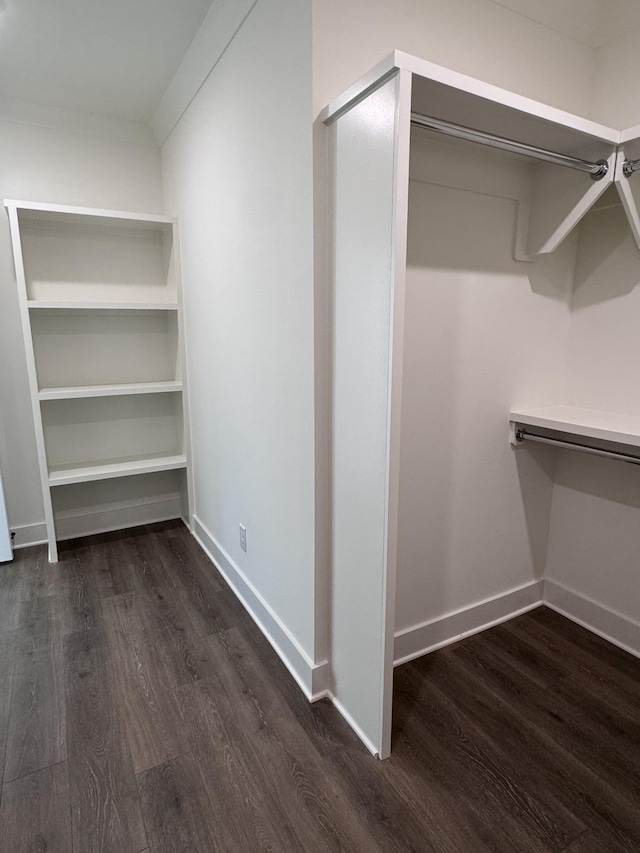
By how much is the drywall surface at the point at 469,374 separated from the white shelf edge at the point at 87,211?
A: 70.1 inches

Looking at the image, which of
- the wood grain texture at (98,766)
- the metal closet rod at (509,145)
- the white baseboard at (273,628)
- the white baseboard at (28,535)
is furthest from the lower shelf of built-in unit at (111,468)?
the metal closet rod at (509,145)

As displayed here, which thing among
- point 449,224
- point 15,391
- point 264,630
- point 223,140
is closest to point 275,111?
point 223,140

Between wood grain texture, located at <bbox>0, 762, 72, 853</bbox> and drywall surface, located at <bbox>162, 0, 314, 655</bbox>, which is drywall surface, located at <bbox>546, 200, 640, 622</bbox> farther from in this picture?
wood grain texture, located at <bbox>0, 762, 72, 853</bbox>

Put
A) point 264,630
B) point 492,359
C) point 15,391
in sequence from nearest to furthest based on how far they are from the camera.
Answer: point 492,359 → point 264,630 → point 15,391

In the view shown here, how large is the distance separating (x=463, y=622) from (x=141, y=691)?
1358 mm

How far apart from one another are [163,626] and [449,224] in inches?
83.4

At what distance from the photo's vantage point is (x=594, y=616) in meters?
2.08

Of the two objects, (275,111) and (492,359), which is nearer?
(275,111)

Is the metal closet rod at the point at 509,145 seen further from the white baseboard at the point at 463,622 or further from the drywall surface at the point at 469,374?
the white baseboard at the point at 463,622

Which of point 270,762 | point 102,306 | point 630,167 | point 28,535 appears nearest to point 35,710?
point 270,762

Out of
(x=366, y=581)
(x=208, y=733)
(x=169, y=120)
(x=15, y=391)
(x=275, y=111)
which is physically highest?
(x=169, y=120)

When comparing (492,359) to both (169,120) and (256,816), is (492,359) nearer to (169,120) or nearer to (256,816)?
(256,816)

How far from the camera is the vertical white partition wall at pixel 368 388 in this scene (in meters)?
1.19

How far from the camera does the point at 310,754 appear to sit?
1491mm
